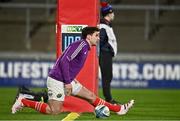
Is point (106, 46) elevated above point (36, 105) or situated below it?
above

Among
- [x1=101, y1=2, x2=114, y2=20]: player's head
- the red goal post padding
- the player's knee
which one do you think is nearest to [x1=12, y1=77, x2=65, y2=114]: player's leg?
the player's knee

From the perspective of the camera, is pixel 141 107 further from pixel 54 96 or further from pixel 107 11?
pixel 54 96

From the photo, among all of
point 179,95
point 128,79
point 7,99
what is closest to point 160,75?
point 128,79

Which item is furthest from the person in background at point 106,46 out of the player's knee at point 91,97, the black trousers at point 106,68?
the player's knee at point 91,97

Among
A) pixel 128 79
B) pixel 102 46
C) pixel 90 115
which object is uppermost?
pixel 102 46

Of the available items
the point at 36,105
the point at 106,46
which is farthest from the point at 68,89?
the point at 106,46

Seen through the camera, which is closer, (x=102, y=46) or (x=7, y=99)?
(x=102, y=46)

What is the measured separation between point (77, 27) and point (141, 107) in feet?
11.6

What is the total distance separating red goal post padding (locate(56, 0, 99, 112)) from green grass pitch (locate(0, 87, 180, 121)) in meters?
0.31

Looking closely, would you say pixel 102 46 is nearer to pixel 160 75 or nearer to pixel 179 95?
pixel 179 95

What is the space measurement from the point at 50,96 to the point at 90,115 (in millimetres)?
1908

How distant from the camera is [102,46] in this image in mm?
14812

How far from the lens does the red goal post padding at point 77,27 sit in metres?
13.2

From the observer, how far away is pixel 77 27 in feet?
43.6
